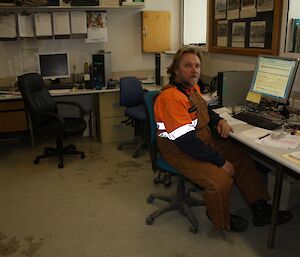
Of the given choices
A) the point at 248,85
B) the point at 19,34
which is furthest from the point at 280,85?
the point at 19,34

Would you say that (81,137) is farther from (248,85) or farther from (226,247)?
(226,247)

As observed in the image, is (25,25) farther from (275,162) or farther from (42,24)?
(275,162)

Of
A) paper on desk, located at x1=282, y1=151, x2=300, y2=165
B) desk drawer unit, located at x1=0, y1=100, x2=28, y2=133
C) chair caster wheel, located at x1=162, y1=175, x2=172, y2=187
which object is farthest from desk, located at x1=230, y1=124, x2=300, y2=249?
desk drawer unit, located at x1=0, y1=100, x2=28, y2=133

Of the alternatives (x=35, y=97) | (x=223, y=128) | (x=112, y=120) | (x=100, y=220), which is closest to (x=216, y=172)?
(x=223, y=128)

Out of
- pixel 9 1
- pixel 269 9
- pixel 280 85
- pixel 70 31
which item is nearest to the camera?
pixel 280 85

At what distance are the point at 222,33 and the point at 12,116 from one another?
2606 millimetres

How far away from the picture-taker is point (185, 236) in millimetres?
2381

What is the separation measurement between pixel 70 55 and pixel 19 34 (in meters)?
0.69

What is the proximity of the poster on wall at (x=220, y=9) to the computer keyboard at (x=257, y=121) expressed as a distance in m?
1.38

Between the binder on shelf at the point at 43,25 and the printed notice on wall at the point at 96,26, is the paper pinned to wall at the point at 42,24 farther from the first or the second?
the printed notice on wall at the point at 96,26

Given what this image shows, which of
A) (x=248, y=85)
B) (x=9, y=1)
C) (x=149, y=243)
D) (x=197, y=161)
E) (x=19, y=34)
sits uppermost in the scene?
(x=9, y=1)

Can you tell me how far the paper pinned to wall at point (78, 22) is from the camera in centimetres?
428

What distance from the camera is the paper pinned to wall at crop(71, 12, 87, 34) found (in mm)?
4277

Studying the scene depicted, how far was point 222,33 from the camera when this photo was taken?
11.7 ft
